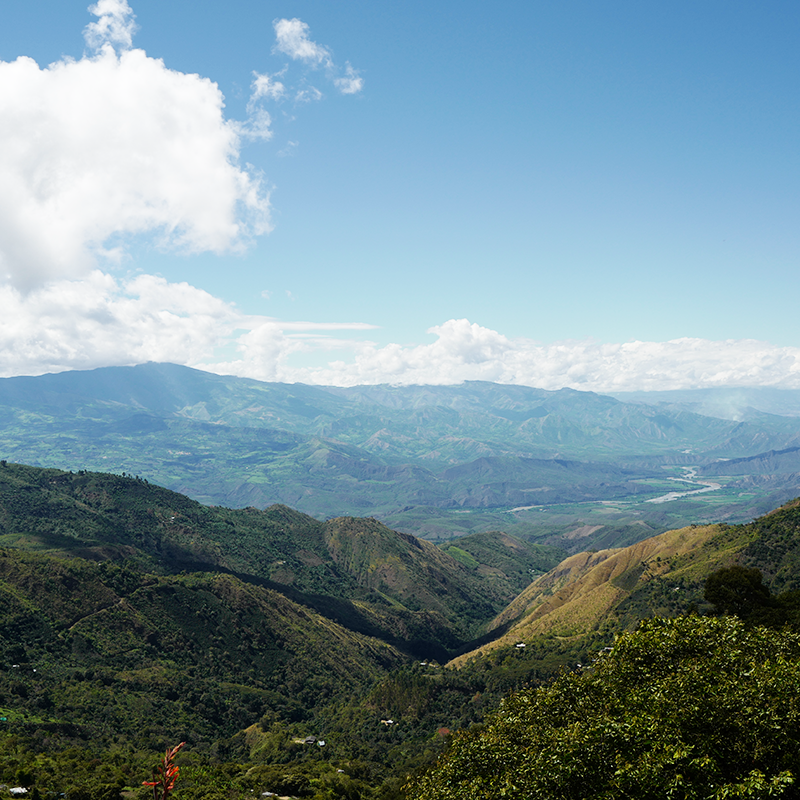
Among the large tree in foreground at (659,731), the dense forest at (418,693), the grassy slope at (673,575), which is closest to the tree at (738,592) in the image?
the dense forest at (418,693)

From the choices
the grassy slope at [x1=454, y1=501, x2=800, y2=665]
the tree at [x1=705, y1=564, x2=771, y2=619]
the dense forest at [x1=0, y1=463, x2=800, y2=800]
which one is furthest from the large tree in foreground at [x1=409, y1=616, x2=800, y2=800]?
the grassy slope at [x1=454, y1=501, x2=800, y2=665]

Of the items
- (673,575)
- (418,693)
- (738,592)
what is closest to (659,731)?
(738,592)

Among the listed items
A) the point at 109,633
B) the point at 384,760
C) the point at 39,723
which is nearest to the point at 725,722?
the point at 384,760

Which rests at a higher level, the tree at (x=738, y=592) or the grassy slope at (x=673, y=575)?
the tree at (x=738, y=592)

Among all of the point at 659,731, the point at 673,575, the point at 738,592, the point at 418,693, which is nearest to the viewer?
the point at 659,731

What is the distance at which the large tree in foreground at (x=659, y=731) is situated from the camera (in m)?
29.8

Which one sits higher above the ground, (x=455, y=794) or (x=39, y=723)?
(x=455, y=794)

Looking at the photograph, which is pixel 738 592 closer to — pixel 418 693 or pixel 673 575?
pixel 673 575

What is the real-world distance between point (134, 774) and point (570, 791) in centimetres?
8463

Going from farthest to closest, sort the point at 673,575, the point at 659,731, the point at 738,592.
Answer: the point at 673,575, the point at 738,592, the point at 659,731

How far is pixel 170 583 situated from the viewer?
633 feet

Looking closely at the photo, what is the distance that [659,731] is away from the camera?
108 feet

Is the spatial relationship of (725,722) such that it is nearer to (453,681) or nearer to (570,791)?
(570,791)

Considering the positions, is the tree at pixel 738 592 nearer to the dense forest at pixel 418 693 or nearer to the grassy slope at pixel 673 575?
the dense forest at pixel 418 693
